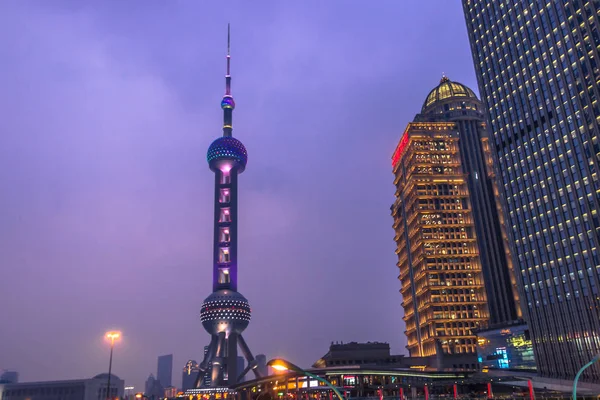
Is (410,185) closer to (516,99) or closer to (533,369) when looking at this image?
(516,99)

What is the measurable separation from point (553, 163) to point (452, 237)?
5555 centimetres

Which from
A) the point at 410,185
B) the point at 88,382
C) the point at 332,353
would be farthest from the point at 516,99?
the point at 88,382

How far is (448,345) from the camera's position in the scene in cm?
15738

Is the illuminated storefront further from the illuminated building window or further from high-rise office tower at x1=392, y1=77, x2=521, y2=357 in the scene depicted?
high-rise office tower at x1=392, y1=77, x2=521, y2=357

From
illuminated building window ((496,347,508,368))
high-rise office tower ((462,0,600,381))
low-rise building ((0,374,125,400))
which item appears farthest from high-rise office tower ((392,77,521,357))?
low-rise building ((0,374,125,400))

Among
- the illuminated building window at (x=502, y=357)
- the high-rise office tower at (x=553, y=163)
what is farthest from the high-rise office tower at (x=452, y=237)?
the high-rise office tower at (x=553, y=163)

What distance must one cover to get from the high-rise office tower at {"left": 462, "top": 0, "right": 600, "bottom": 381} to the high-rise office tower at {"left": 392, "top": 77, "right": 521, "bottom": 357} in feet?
109

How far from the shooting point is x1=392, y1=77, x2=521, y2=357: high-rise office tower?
6299 inches

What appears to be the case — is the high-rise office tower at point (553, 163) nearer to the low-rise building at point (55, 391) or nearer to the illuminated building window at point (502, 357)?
the illuminated building window at point (502, 357)

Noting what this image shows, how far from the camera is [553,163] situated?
12031cm

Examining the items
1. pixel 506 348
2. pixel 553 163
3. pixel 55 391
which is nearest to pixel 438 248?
pixel 506 348

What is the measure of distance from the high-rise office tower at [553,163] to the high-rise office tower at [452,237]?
109 ft

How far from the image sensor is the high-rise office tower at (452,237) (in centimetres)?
16000

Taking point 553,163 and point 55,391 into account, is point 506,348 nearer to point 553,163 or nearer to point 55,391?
point 553,163
